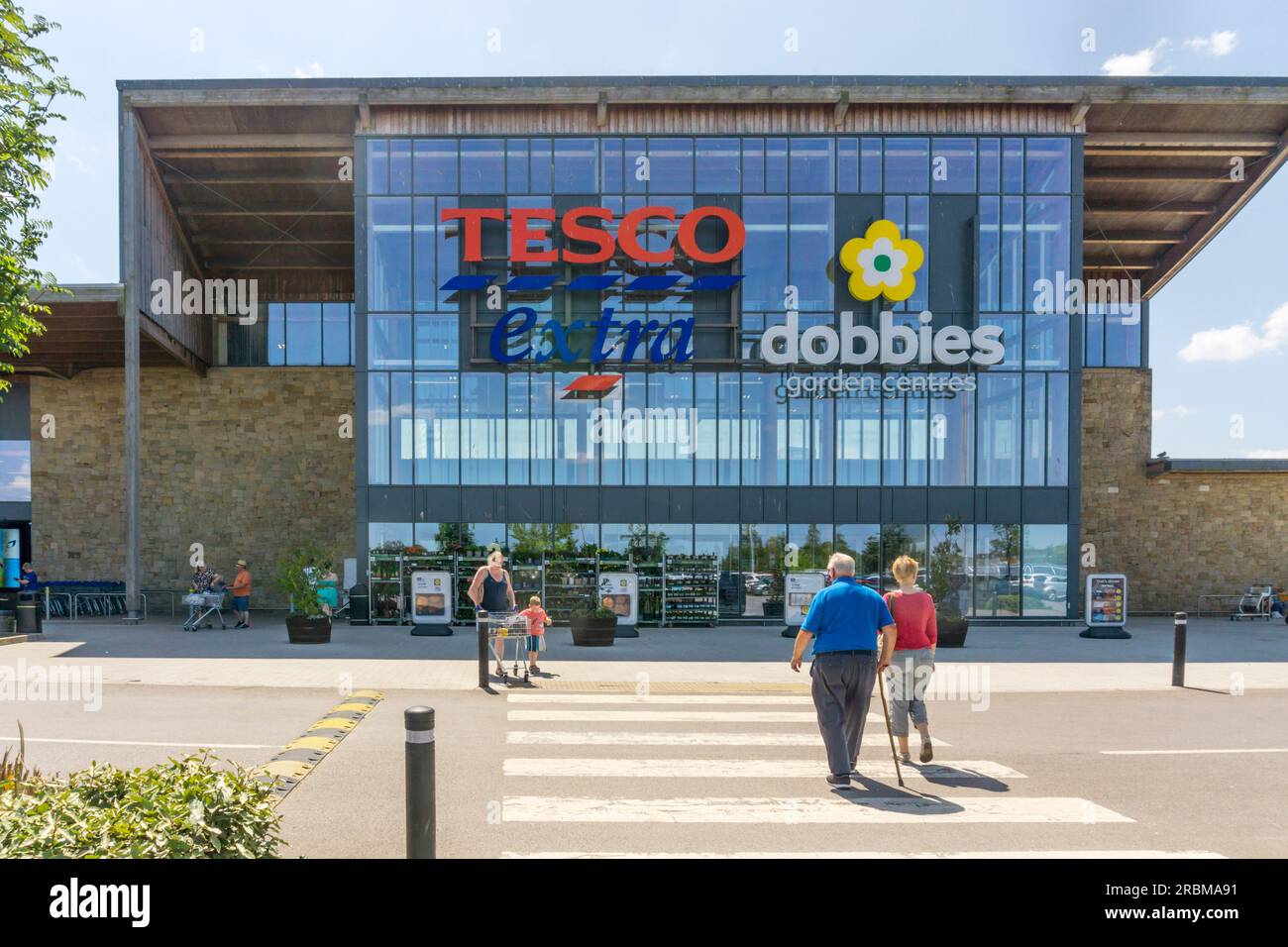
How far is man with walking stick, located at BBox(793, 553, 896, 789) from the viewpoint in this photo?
651 cm

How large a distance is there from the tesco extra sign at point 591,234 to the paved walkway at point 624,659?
1016 cm

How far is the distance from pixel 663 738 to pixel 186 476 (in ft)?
74.2

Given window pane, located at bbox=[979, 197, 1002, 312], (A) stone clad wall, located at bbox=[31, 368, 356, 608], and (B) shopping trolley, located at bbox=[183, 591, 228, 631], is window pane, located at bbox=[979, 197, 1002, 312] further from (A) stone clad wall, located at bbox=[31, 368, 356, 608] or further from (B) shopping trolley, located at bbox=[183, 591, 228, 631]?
(B) shopping trolley, located at bbox=[183, 591, 228, 631]

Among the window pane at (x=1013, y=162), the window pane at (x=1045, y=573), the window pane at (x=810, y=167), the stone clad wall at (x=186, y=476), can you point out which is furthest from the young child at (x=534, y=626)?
the window pane at (x=1013, y=162)

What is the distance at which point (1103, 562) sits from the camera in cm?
2461

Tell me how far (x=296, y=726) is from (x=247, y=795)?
5290 millimetres

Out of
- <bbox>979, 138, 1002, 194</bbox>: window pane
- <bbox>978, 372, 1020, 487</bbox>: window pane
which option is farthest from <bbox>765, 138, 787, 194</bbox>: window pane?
<bbox>978, 372, 1020, 487</bbox>: window pane

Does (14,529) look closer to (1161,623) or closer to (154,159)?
(154,159)

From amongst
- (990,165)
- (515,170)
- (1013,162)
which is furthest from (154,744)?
(1013,162)

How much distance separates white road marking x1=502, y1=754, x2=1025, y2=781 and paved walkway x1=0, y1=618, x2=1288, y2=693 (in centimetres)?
403

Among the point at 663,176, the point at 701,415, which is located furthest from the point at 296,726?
the point at 663,176

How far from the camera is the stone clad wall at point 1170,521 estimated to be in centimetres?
2412

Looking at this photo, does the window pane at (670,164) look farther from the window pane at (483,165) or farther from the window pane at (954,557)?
the window pane at (954,557)

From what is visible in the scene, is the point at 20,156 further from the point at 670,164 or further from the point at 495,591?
the point at 670,164
